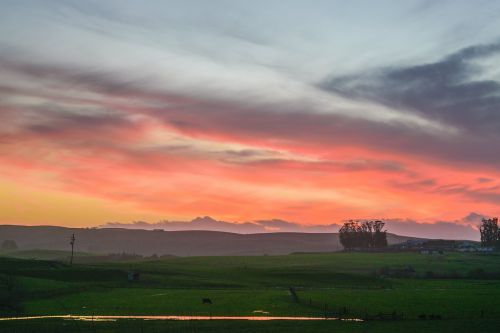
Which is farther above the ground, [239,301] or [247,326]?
[239,301]

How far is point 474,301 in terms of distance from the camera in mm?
109500

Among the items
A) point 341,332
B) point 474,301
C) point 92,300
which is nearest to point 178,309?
point 92,300

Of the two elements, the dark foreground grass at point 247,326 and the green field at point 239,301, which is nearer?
the dark foreground grass at point 247,326

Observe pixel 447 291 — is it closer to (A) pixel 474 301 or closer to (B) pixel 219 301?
(A) pixel 474 301

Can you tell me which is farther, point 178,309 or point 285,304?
point 285,304

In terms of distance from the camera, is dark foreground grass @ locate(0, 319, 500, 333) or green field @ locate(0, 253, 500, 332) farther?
green field @ locate(0, 253, 500, 332)

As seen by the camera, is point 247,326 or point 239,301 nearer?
point 247,326

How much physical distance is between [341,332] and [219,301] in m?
43.0

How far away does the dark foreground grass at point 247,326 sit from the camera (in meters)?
75.2

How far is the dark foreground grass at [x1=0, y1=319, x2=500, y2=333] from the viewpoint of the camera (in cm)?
7519

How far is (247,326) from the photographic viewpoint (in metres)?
78.6

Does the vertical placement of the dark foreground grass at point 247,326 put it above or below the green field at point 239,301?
below

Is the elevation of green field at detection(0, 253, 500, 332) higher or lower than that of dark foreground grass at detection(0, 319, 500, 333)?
higher

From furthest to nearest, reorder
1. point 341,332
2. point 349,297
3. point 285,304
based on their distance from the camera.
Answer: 1. point 349,297
2. point 285,304
3. point 341,332
